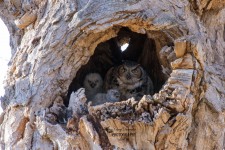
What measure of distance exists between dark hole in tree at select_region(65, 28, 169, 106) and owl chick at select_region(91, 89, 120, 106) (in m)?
0.16

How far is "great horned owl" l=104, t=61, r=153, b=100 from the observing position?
3.85m

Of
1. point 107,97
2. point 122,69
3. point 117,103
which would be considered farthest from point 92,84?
point 117,103

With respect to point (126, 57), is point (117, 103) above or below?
below

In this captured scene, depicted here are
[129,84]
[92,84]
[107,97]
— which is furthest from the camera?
[129,84]

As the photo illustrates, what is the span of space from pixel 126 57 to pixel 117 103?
3.35ft

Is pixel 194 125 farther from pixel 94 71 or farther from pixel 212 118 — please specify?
pixel 94 71

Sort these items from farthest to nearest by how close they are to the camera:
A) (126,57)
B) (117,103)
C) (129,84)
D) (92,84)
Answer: (126,57)
(129,84)
(92,84)
(117,103)

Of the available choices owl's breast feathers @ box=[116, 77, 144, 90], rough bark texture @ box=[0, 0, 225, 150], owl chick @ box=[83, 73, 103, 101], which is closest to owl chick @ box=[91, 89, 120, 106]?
owl chick @ box=[83, 73, 103, 101]

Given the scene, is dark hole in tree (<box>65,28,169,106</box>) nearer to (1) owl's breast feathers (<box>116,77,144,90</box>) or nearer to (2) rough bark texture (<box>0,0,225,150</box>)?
(1) owl's breast feathers (<box>116,77,144,90</box>)

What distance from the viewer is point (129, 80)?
393cm

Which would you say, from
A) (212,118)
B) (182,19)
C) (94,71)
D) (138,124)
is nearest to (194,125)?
(212,118)

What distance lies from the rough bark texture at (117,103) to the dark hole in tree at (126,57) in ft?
1.06

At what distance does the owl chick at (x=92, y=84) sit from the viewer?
3.77 meters

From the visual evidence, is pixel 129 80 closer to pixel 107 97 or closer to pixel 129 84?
pixel 129 84
